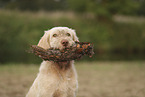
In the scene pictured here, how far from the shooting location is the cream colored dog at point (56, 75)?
334 centimetres

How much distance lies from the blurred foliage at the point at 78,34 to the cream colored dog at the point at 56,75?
9227 millimetres

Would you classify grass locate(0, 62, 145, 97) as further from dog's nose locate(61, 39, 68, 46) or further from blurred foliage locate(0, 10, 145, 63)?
blurred foliage locate(0, 10, 145, 63)

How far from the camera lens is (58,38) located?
3469 millimetres

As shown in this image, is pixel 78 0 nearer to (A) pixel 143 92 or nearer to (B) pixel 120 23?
(B) pixel 120 23

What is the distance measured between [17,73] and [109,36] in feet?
45.8

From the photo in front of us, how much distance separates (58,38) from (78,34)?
15734 mm

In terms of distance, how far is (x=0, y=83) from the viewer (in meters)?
6.61

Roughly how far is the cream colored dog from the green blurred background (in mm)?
12228

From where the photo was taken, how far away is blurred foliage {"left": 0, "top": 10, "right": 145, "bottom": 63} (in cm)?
1554

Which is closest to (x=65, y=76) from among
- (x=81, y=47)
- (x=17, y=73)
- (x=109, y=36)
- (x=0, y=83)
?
(x=81, y=47)

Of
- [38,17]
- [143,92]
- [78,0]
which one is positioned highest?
[78,0]

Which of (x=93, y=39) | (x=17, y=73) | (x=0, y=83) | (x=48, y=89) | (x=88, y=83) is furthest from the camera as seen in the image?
(x=93, y=39)

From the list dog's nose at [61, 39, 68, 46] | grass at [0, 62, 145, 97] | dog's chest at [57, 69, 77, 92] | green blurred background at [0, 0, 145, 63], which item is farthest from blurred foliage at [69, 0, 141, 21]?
dog's nose at [61, 39, 68, 46]

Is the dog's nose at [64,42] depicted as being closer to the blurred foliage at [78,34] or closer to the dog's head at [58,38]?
the dog's head at [58,38]
